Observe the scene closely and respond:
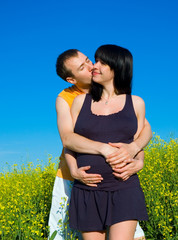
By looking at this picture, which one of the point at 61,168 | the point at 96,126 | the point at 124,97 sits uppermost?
the point at 124,97

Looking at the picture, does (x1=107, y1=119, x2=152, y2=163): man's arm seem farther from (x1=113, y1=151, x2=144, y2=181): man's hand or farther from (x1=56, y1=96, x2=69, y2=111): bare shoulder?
(x1=56, y1=96, x2=69, y2=111): bare shoulder

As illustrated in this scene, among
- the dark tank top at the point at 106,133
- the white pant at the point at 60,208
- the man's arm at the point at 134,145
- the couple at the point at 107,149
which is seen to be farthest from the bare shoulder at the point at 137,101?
the white pant at the point at 60,208

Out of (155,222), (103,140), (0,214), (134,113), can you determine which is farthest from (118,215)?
(0,214)

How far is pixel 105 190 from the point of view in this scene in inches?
97.7

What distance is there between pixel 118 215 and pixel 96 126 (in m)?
0.76

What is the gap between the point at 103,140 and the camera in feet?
8.33

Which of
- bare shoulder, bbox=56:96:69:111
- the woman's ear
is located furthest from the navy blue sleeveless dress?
the woman's ear

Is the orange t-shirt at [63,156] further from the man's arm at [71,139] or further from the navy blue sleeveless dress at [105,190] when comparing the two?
the navy blue sleeveless dress at [105,190]

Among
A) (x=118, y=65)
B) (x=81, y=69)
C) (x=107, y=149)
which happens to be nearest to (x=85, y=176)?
(x=107, y=149)

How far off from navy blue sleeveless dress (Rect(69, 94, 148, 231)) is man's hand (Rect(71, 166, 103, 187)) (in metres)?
0.04

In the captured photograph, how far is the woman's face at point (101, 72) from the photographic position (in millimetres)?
2609

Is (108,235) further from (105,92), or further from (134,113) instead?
(105,92)

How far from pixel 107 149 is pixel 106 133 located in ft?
0.51

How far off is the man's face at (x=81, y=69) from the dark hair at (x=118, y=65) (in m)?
0.55
